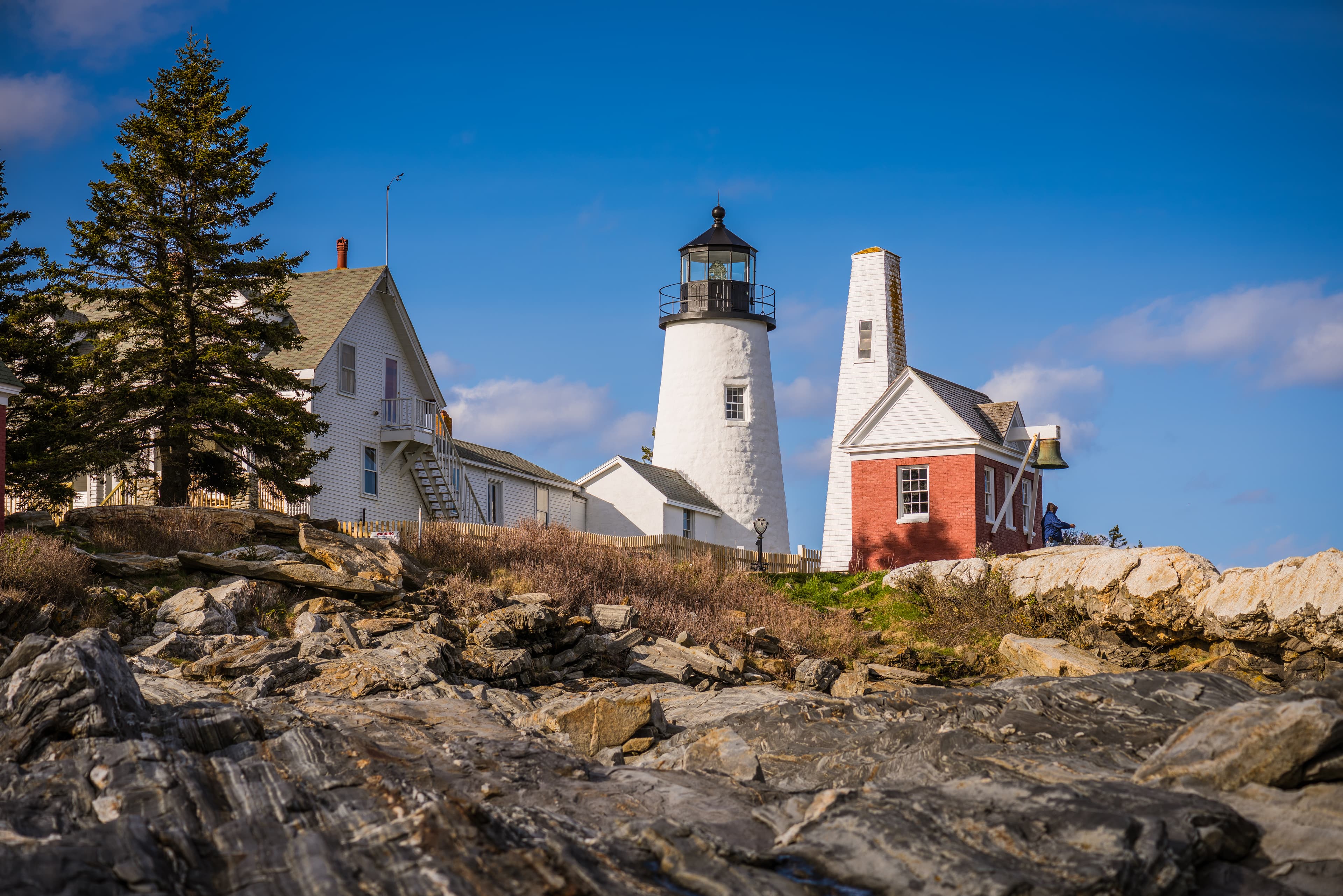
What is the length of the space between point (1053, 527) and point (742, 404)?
11607mm

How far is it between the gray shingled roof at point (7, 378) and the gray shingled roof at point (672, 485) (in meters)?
18.3

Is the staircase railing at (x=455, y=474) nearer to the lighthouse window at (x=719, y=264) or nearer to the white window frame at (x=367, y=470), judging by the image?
the white window frame at (x=367, y=470)

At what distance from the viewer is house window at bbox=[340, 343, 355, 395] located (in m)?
30.8

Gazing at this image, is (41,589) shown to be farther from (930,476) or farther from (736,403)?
(736,403)

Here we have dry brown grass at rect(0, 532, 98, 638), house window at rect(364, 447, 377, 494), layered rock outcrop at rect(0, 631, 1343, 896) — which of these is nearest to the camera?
layered rock outcrop at rect(0, 631, 1343, 896)

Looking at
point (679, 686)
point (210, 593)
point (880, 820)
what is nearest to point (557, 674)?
point (679, 686)

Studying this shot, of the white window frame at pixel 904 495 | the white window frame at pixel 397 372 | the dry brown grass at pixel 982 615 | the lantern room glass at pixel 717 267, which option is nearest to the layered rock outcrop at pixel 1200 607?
the dry brown grass at pixel 982 615

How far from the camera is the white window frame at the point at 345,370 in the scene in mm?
30547

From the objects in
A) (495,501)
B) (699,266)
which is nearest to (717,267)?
(699,266)

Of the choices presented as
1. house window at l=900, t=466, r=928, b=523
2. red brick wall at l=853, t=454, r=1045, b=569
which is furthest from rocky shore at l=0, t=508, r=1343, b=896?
house window at l=900, t=466, r=928, b=523

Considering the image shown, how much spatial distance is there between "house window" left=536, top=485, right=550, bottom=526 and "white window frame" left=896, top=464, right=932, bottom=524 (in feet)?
36.0

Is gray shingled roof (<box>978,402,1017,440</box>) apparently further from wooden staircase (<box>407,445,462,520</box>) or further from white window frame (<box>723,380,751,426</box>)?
wooden staircase (<box>407,445,462,520</box>)

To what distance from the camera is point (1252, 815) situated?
882 centimetres

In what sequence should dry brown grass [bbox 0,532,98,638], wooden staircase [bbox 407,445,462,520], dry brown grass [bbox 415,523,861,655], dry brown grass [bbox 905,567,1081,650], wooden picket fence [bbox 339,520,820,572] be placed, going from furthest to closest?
wooden staircase [bbox 407,445,462,520] < wooden picket fence [bbox 339,520,820,572] < dry brown grass [bbox 905,567,1081,650] < dry brown grass [bbox 415,523,861,655] < dry brown grass [bbox 0,532,98,638]
